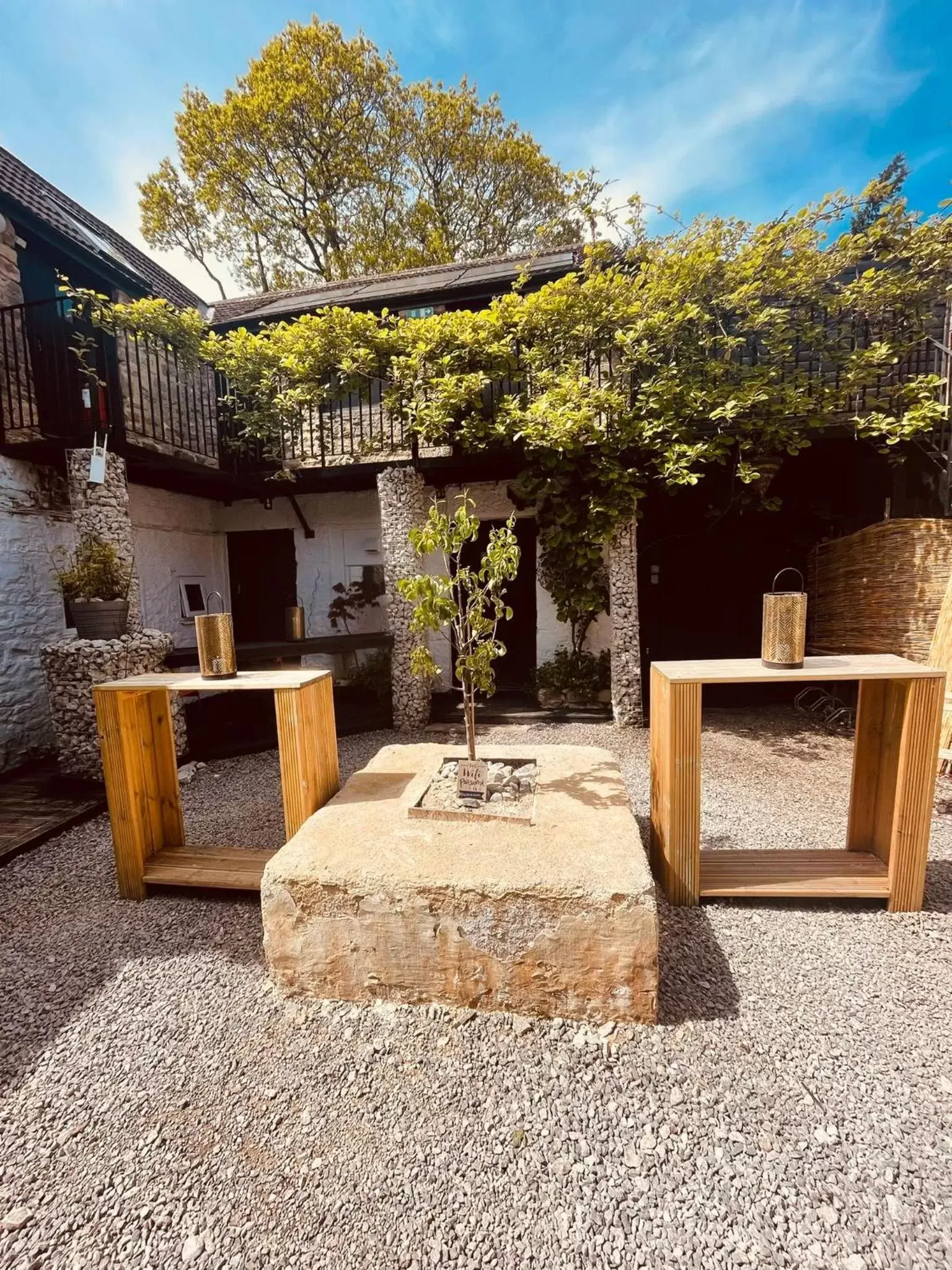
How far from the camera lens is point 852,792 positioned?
9.97ft

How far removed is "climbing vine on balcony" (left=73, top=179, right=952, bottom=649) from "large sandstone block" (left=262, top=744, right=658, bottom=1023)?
410 centimetres

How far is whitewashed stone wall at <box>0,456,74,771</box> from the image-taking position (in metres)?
5.25

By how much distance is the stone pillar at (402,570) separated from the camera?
20.6 ft

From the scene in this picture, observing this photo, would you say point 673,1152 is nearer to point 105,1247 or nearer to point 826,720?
point 105,1247

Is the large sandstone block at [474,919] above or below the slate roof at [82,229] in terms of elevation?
below

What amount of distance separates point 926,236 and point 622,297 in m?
2.74

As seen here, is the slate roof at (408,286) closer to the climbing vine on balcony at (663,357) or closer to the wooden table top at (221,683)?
the climbing vine on balcony at (663,357)

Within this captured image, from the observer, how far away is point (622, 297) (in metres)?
5.45

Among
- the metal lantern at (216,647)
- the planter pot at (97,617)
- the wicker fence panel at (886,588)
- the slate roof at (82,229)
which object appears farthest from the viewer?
the slate roof at (82,229)

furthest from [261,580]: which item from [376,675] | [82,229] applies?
[82,229]

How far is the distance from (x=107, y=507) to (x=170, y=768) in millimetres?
3096

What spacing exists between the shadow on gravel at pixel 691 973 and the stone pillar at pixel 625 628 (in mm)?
3508

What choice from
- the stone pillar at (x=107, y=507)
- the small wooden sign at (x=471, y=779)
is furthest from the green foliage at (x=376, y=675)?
the small wooden sign at (x=471, y=779)

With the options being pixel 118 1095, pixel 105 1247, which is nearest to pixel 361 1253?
pixel 105 1247
